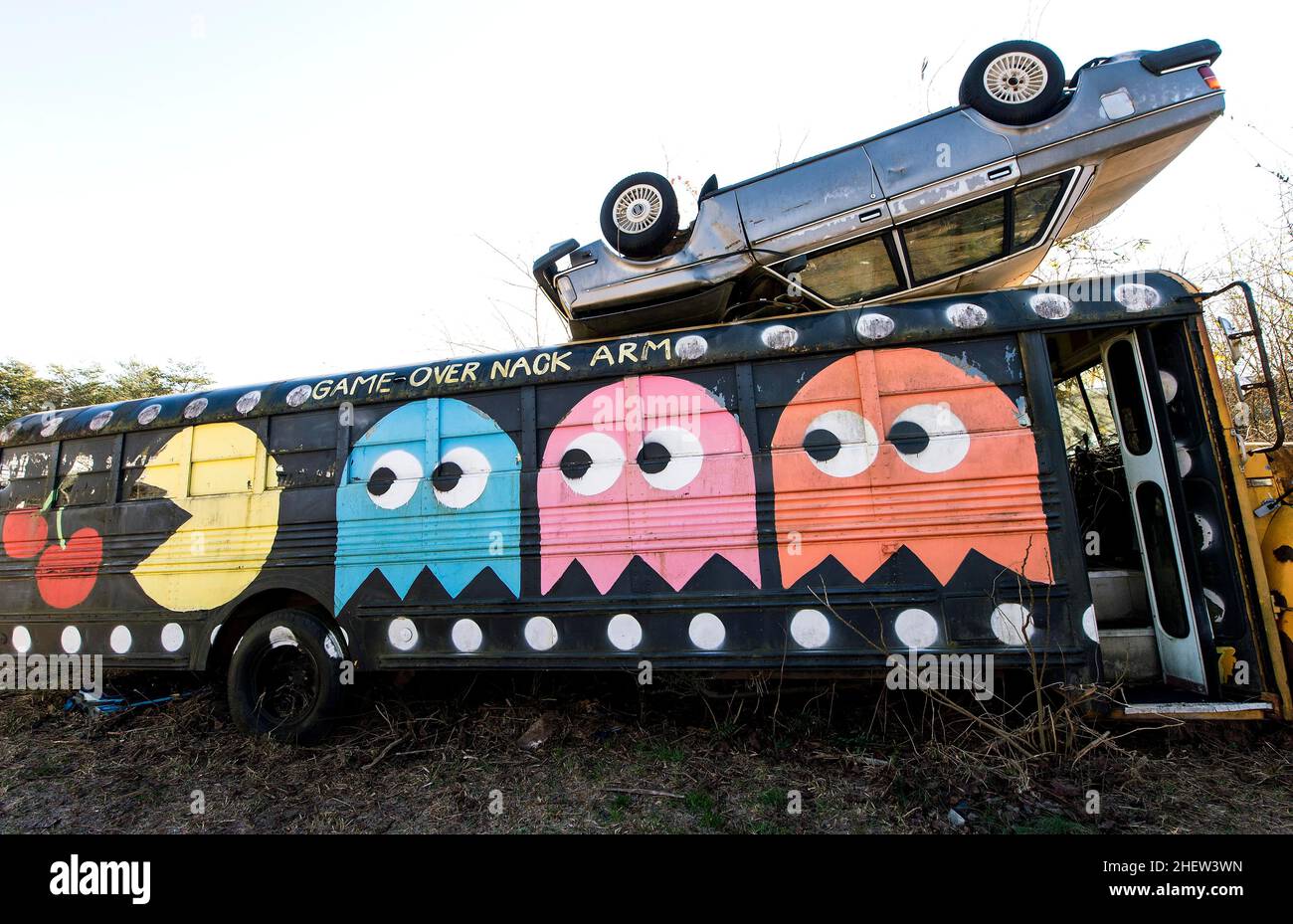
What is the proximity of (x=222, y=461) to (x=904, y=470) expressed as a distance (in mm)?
4464

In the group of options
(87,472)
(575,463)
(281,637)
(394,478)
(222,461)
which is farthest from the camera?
(87,472)

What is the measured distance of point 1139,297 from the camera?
3.16 m

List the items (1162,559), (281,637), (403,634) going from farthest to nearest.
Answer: (281,637)
(403,634)
(1162,559)

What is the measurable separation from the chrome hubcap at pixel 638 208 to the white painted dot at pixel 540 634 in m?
2.44

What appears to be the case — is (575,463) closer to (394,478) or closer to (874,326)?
(394,478)

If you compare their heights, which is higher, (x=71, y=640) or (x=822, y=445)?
(x=822, y=445)

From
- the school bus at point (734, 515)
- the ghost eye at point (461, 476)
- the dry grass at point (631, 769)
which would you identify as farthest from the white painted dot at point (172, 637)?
the ghost eye at point (461, 476)

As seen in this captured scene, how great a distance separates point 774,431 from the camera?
3385 millimetres

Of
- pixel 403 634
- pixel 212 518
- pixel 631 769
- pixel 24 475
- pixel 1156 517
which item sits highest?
pixel 24 475

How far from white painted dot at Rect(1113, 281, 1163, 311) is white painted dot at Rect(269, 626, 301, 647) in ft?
17.2

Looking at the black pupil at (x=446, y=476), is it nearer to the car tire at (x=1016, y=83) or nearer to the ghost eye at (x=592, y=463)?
the ghost eye at (x=592, y=463)

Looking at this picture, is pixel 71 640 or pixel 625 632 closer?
pixel 625 632

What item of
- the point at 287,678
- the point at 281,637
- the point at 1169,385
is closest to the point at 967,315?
the point at 1169,385
